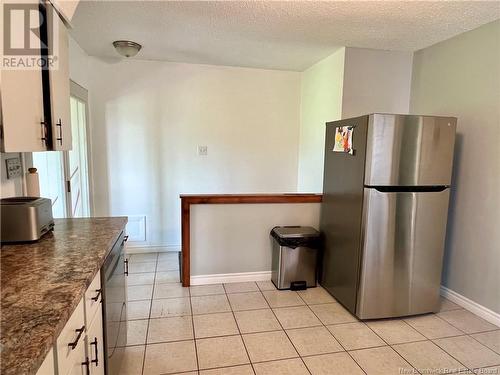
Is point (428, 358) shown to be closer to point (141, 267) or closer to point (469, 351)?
point (469, 351)

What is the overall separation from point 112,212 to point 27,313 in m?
3.12

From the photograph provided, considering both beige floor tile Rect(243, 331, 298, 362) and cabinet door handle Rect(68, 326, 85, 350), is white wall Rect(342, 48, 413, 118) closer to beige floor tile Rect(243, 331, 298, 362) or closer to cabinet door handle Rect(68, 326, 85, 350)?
beige floor tile Rect(243, 331, 298, 362)

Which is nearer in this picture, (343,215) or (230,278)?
(343,215)

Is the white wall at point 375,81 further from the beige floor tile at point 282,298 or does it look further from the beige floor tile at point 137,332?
the beige floor tile at point 137,332

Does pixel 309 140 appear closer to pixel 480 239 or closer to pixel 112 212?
pixel 480 239

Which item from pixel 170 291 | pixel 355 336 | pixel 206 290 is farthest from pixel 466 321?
pixel 170 291

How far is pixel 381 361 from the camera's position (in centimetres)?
203

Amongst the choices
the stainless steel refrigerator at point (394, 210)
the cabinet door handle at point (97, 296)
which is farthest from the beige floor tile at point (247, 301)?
the cabinet door handle at point (97, 296)

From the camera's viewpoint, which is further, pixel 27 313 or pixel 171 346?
pixel 171 346

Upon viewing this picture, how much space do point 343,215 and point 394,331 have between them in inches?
36.6

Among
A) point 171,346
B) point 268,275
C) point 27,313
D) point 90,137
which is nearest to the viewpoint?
point 27,313

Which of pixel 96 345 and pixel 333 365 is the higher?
pixel 96 345

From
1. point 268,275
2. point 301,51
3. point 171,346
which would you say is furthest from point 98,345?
point 301,51

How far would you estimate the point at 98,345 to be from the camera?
4.76 ft
